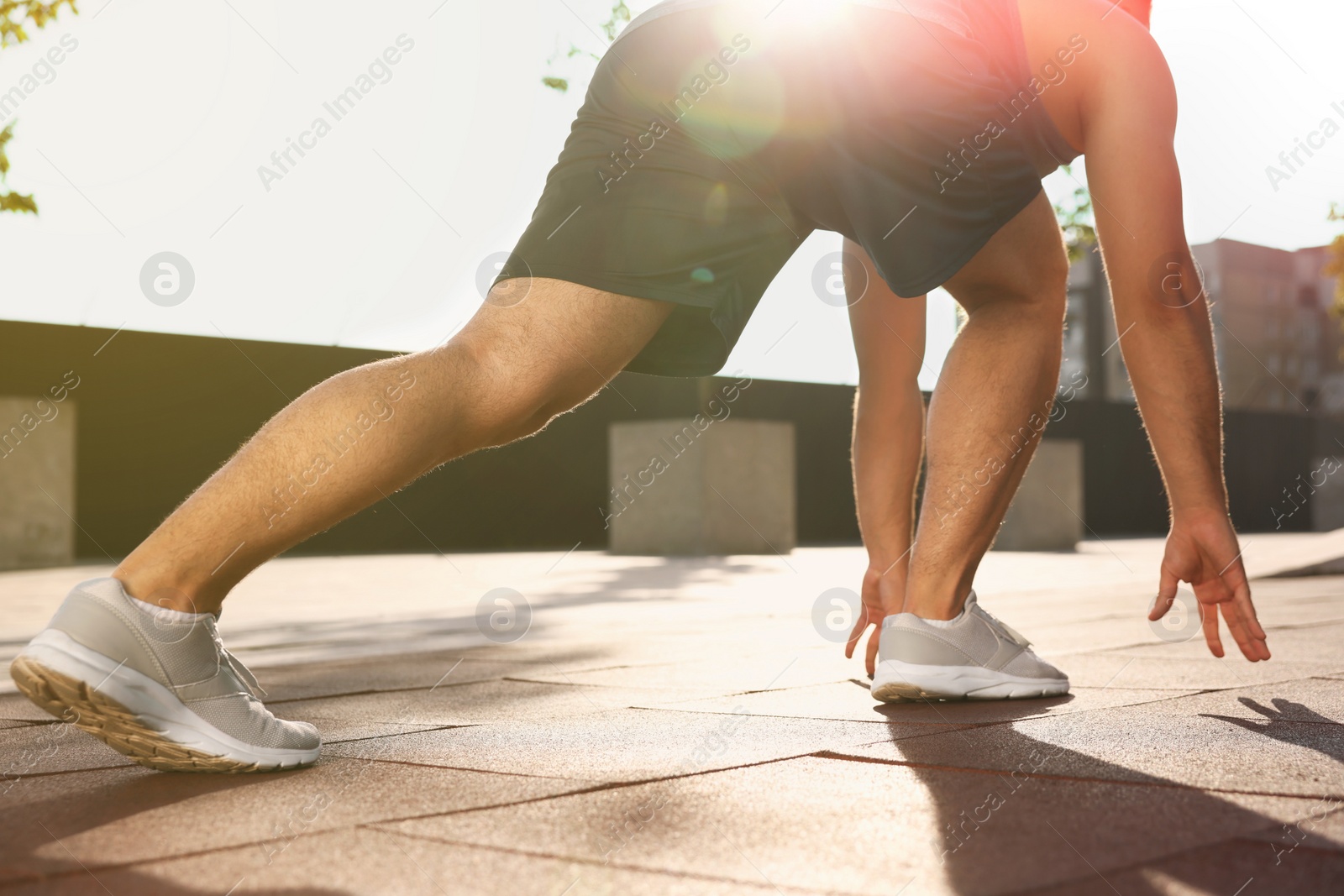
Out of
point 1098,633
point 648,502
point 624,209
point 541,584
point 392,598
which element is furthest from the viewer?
point 648,502

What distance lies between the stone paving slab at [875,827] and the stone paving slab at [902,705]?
0.57 m

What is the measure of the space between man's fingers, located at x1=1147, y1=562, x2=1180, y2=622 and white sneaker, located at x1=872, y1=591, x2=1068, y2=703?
53cm

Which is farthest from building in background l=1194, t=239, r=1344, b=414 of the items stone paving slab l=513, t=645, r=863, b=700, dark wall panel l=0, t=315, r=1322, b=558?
stone paving slab l=513, t=645, r=863, b=700

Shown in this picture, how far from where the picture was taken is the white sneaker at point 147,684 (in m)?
1.49

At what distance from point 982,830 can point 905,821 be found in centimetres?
9

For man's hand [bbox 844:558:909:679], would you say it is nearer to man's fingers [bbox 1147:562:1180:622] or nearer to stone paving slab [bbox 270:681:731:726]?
stone paving slab [bbox 270:681:731:726]

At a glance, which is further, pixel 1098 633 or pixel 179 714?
pixel 1098 633

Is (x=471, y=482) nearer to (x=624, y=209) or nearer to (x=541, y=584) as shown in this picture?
(x=541, y=584)

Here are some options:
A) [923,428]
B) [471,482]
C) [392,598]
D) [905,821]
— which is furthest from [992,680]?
[471,482]

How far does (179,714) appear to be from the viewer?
159 cm

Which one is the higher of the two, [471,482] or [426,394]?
[426,394]

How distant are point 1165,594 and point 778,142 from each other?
92 centimetres

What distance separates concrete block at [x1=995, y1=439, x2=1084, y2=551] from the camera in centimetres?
1425

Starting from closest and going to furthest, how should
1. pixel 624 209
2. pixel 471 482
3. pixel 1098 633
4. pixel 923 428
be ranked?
pixel 624 209
pixel 923 428
pixel 1098 633
pixel 471 482
